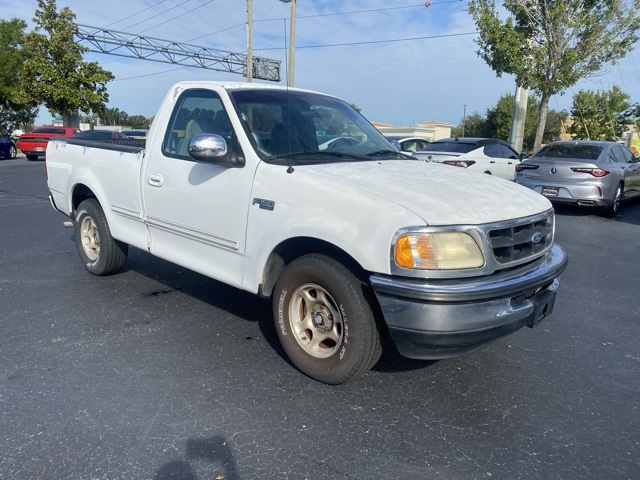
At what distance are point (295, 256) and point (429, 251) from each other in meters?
1.07

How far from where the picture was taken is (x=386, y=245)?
9.55 ft

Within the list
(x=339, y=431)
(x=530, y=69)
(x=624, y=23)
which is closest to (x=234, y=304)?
(x=339, y=431)

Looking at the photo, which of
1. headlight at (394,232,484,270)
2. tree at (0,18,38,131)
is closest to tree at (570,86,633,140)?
tree at (0,18,38,131)

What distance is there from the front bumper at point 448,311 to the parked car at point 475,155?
899 cm

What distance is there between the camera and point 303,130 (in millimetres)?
4152

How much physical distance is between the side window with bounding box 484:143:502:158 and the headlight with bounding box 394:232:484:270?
10.4 meters

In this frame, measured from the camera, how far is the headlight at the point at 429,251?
2.88m

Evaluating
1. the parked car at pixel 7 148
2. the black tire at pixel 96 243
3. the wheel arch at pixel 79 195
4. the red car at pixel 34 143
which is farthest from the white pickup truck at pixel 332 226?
the parked car at pixel 7 148

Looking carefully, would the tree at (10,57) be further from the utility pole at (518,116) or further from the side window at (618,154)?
the side window at (618,154)

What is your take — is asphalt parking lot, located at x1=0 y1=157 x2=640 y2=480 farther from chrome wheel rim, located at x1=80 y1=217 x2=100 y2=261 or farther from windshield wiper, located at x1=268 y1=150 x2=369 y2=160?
windshield wiper, located at x1=268 y1=150 x2=369 y2=160

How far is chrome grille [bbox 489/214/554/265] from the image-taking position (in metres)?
3.09

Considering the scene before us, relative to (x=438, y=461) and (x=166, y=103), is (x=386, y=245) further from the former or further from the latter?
(x=166, y=103)

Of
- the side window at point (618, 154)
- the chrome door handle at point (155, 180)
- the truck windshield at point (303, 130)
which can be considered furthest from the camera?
the side window at point (618, 154)

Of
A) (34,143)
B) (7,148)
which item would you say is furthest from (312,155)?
(7,148)
